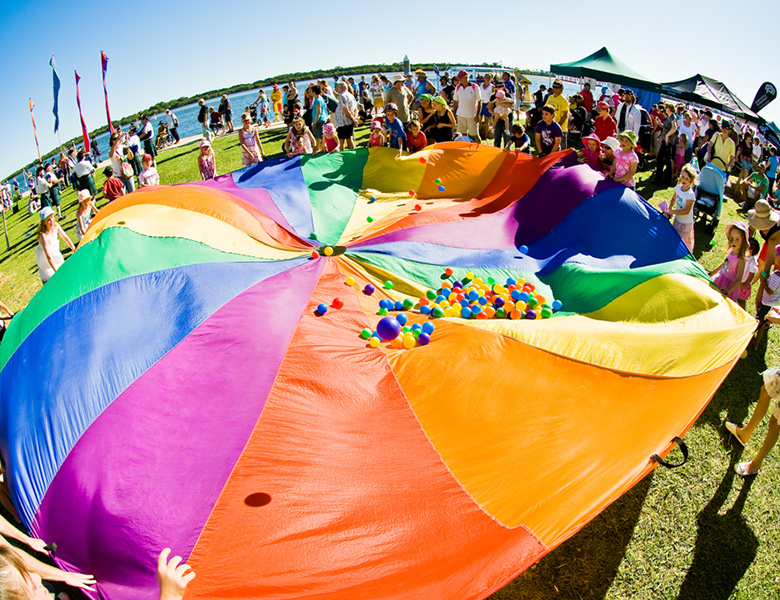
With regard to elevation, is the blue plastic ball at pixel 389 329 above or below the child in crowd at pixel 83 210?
below

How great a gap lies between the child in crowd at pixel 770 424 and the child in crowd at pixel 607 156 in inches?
126

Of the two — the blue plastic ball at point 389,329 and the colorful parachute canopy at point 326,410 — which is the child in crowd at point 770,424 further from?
the blue plastic ball at point 389,329

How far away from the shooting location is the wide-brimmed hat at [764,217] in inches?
164

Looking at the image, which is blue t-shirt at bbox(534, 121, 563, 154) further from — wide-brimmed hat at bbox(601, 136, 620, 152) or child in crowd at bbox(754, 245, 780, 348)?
child in crowd at bbox(754, 245, 780, 348)

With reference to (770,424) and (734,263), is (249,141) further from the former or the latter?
(770,424)

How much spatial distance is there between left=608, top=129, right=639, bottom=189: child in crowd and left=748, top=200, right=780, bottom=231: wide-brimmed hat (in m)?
1.37

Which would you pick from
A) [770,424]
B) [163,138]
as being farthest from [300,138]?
[163,138]

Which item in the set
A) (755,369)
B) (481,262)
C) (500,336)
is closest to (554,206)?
(481,262)

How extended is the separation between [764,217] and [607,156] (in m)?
2.00

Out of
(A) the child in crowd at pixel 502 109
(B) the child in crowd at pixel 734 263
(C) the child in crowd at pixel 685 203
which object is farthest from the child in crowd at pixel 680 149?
(B) the child in crowd at pixel 734 263

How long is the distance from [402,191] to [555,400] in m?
4.43

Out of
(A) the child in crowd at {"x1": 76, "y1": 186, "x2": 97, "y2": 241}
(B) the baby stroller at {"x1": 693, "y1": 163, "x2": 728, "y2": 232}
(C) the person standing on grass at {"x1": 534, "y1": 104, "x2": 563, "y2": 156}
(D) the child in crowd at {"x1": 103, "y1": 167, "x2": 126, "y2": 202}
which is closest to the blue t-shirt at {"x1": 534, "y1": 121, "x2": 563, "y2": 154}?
(C) the person standing on grass at {"x1": 534, "y1": 104, "x2": 563, "y2": 156}

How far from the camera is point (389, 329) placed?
144 inches

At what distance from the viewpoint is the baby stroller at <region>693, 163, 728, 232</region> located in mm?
6668
